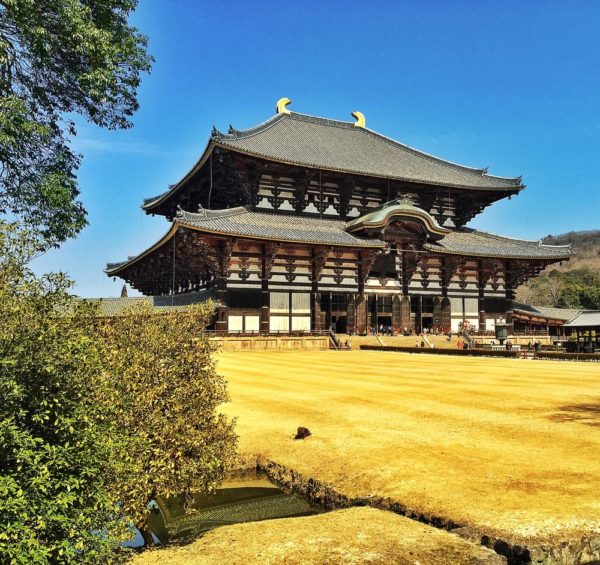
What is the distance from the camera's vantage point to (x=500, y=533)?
5887 millimetres

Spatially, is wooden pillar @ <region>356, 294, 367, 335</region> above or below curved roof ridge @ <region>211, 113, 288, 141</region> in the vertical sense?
below

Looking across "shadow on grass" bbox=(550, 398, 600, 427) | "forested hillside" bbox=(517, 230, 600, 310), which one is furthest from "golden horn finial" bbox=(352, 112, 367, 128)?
"shadow on grass" bbox=(550, 398, 600, 427)

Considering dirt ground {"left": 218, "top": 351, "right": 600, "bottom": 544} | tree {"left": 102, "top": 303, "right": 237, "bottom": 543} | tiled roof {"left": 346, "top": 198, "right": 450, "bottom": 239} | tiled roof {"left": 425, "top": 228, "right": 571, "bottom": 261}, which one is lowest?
dirt ground {"left": 218, "top": 351, "right": 600, "bottom": 544}

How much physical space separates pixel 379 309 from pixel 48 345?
39.2 m

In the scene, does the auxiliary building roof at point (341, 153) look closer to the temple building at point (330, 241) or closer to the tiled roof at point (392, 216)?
the temple building at point (330, 241)

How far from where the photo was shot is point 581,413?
461 inches

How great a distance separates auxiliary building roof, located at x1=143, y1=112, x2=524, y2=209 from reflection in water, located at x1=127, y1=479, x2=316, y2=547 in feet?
102

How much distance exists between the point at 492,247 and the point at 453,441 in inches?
1561

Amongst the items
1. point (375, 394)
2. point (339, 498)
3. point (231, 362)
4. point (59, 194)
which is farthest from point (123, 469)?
point (231, 362)

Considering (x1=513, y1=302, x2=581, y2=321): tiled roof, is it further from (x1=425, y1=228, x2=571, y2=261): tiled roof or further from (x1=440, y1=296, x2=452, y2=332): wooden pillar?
(x1=440, y1=296, x2=452, y2=332): wooden pillar

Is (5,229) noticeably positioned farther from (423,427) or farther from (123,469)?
(423,427)

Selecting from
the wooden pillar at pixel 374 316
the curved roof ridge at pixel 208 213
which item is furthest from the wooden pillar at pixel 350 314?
the curved roof ridge at pixel 208 213

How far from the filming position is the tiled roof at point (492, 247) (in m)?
43.3

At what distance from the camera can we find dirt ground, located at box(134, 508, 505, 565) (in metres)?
5.52
